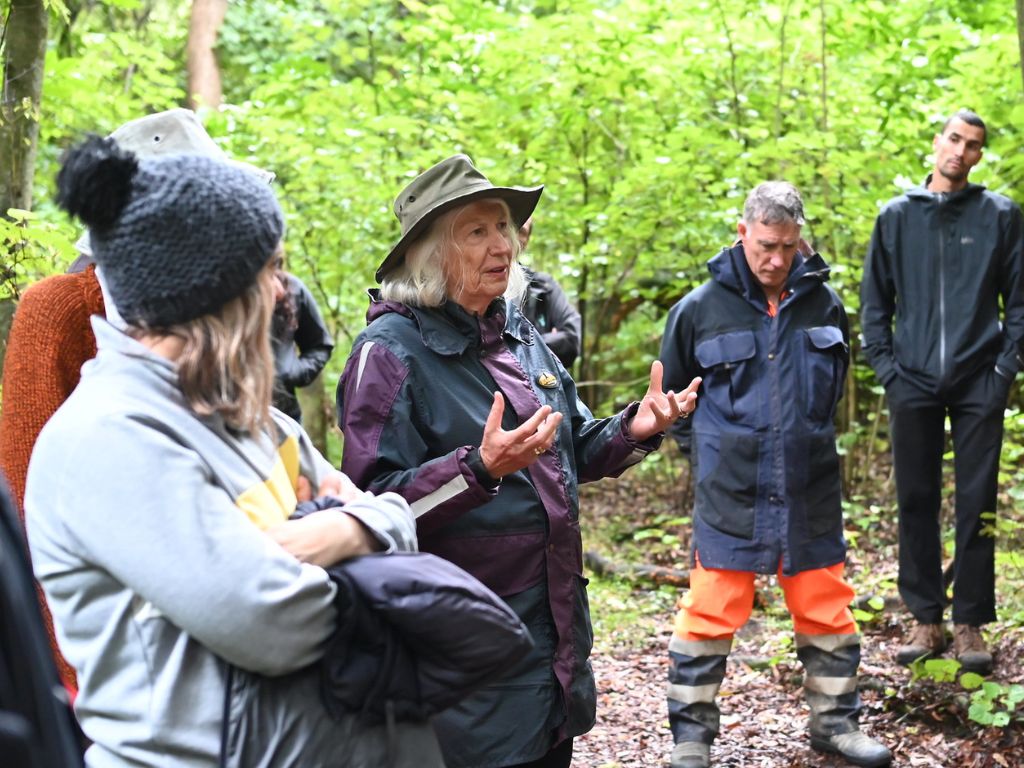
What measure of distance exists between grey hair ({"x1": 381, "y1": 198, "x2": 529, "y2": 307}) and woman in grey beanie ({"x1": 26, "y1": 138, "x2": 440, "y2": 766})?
141 cm

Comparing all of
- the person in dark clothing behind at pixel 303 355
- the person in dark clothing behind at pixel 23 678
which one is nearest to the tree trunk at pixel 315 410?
the person in dark clothing behind at pixel 303 355

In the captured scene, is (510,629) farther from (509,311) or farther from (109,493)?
(509,311)

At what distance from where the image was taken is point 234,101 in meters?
15.4

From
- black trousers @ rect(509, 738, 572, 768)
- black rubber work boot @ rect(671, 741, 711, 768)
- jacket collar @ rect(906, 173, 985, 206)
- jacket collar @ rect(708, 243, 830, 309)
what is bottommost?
black rubber work boot @ rect(671, 741, 711, 768)

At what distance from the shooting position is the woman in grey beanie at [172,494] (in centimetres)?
167

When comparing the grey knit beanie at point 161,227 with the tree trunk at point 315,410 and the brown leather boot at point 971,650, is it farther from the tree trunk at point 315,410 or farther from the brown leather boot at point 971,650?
the tree trunk at point 315,410

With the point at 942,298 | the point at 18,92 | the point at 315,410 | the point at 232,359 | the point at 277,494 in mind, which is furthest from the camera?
the point at 315,410

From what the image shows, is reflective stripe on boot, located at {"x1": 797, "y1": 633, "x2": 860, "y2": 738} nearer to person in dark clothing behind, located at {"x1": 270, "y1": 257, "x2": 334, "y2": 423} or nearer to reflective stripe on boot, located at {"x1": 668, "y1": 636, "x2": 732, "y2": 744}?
reflective stripe on boot, located at {"x1": 668, "y1": 636, "x2": 732, "y2": 744}

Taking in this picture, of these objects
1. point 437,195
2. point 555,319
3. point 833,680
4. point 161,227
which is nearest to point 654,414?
point 437,195

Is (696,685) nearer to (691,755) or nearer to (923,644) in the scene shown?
(691,755)

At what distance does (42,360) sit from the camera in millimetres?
2643

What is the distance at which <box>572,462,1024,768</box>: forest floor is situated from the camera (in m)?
5.03

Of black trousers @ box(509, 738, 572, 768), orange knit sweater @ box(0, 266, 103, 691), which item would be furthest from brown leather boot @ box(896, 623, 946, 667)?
orange knit sweater @ box(0, 266, 103, 691)

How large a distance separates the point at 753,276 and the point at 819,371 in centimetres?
50
